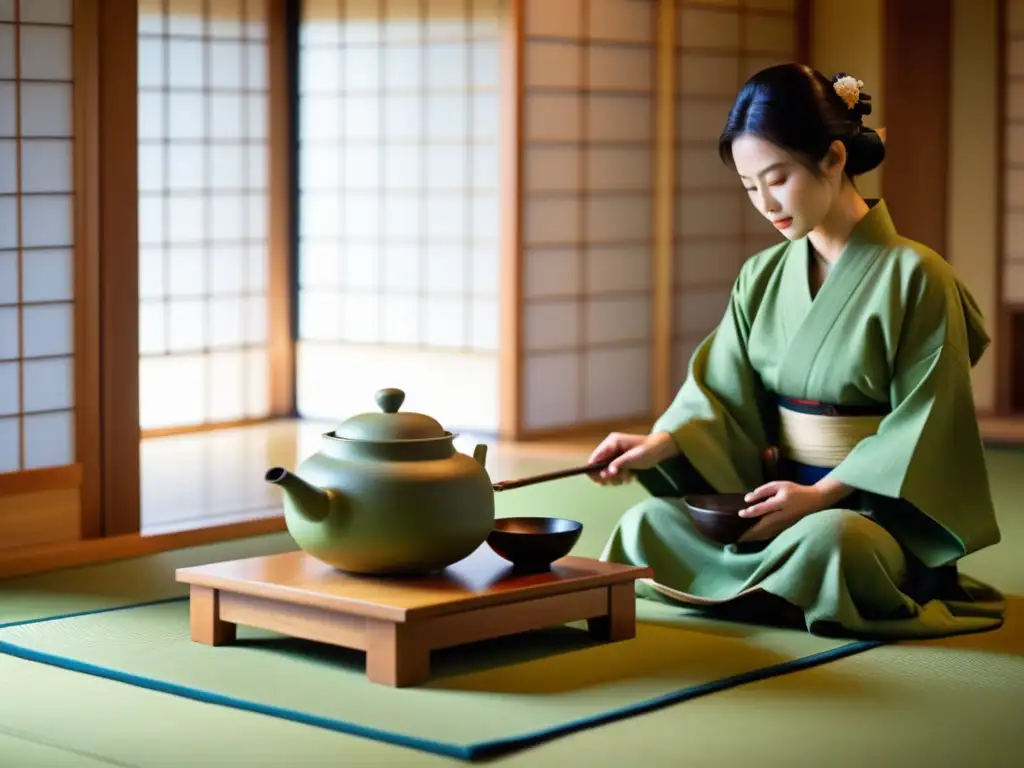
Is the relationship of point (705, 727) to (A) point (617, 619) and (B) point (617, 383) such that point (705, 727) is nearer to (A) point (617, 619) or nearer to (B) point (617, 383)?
(A) point (617, 619)

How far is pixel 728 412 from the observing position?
423 cm

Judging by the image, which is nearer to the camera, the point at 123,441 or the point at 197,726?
the point at 197,726

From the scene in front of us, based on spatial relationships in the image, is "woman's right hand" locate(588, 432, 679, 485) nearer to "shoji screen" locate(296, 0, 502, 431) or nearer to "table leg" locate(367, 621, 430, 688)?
"table leg" locate(367, 621, 430, 688)

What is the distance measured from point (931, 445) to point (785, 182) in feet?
2.16

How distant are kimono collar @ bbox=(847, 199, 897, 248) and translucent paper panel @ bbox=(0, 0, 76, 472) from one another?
2213mm

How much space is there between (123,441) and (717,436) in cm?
183

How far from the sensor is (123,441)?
5.05 m

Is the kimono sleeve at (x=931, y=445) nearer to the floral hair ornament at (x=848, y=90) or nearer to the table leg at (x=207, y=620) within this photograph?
the floral hair ornament at (x=848, y=90)

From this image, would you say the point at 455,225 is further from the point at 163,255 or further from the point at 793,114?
the point at 793,114

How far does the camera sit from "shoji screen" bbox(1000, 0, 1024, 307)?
7.91 meters

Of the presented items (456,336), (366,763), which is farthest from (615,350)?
(366,763)

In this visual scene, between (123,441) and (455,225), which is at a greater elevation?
(455,225)

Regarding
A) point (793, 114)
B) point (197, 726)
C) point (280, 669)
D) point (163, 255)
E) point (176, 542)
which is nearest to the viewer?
point (197, 726)

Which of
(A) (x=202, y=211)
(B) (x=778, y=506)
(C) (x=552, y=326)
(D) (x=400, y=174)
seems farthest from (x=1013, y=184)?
(B) (x=778, y=506)
